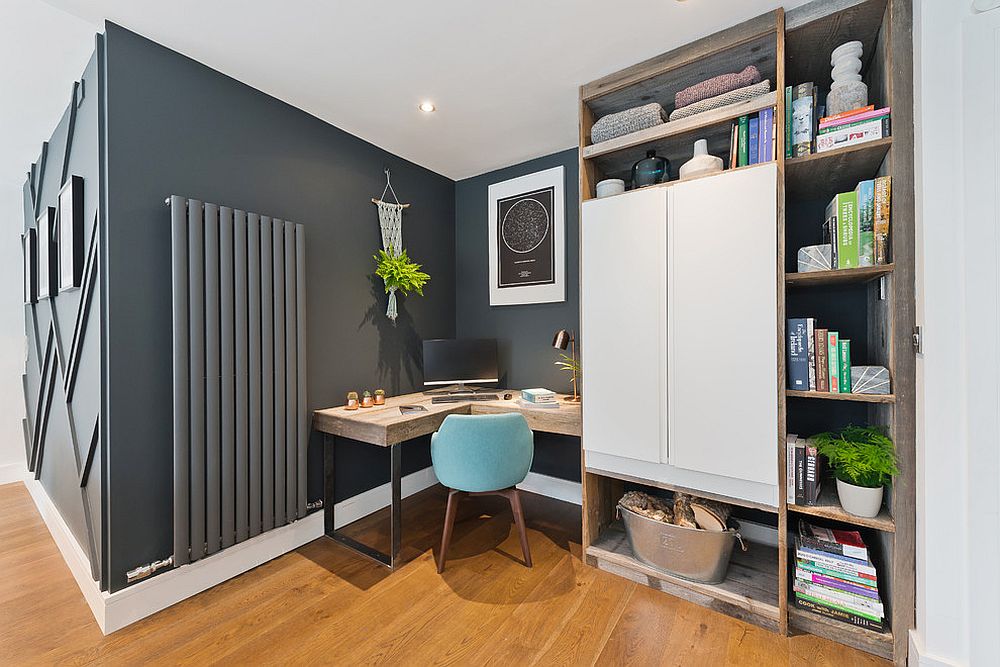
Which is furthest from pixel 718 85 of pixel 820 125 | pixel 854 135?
pixel 854 135

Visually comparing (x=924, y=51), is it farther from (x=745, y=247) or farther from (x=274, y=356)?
(x=274, y=356)

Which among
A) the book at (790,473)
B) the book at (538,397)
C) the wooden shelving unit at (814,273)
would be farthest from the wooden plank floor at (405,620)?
the book at (538,397)

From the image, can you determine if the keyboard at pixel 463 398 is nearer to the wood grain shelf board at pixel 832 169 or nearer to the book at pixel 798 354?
the book at pixel 798 354

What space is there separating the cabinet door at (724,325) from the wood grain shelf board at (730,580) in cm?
53

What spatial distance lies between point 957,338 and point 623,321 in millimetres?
1141

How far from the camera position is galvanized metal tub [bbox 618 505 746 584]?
6.30ft

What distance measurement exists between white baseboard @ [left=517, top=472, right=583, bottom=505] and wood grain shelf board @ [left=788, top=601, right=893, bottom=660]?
1.50 metres

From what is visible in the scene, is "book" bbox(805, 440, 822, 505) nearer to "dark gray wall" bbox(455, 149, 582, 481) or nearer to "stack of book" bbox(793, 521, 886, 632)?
"stack of book" bbox(793, 521, 886, 632)

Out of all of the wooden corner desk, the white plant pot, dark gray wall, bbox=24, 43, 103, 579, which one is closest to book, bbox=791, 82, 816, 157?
the white plant pot

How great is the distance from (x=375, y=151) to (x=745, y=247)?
249 centimetres

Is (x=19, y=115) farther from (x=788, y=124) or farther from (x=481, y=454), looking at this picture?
(x=788, y=124)

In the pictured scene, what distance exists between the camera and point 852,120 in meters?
1.66

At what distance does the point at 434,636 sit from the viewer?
1762mm

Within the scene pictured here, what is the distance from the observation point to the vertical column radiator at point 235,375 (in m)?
1.98
